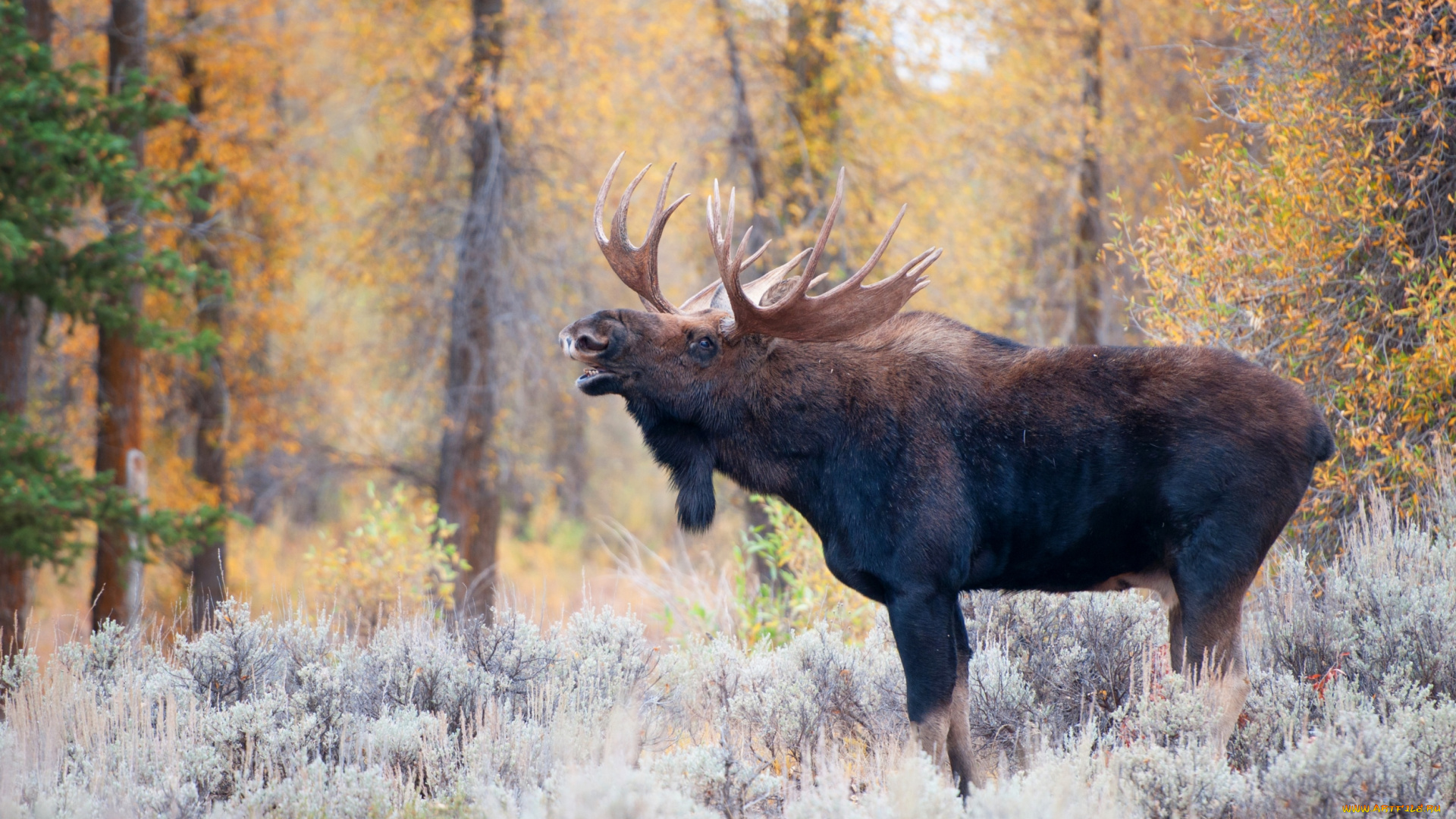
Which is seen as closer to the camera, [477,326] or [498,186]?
[498,186]

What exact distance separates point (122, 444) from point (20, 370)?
1.27 metres

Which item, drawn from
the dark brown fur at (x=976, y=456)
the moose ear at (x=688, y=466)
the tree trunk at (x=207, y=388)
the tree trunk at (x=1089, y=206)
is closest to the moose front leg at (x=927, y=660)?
the dark brown fur at (x=976, y=456)

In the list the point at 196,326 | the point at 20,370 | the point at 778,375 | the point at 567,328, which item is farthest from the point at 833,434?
the point at 196,326

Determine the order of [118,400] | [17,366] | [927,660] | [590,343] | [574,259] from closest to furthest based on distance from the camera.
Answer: [927,660] < [590,343] < [17,366] < [118,400] < [574,259]

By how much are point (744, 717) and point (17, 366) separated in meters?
9.03

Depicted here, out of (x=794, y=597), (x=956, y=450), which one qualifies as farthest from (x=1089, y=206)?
(x=956, y=450)

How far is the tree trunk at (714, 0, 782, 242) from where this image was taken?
44.5ft

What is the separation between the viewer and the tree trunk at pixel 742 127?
13.6m

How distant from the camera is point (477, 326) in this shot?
1370cm

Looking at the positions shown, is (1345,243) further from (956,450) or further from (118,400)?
(118,400)

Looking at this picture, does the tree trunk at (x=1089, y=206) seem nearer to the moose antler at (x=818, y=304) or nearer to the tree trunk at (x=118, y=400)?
the moose antler at (x=818, y=304)

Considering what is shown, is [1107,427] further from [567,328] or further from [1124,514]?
[567,328]

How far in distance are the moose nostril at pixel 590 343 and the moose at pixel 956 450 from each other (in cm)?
2

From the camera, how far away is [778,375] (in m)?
4.90
